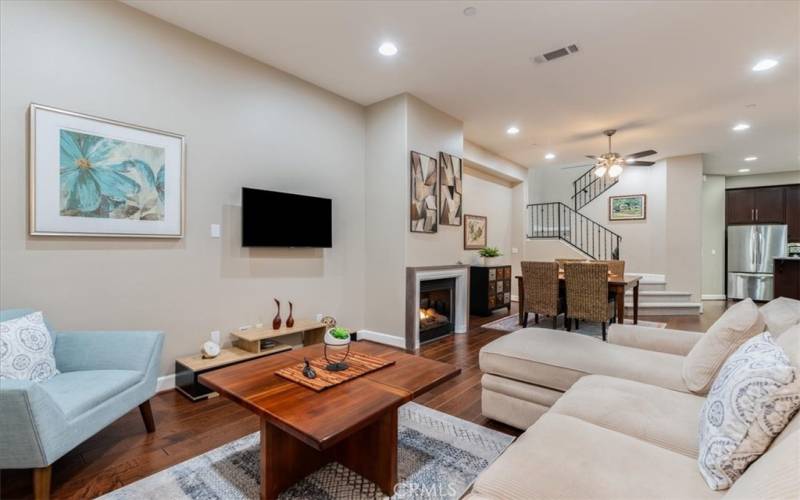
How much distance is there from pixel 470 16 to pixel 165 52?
8.28 feet

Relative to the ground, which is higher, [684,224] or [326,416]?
[684,224]

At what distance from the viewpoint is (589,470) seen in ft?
3.79

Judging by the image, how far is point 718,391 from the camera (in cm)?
127

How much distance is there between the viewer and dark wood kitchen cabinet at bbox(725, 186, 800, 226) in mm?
8070

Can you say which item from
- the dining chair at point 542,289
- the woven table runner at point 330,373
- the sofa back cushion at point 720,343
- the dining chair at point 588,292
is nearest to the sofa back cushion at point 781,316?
the sofa back cushion at point 720,343

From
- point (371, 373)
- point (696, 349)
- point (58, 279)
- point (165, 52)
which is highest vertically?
point (165, 52)

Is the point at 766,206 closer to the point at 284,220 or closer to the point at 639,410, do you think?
the point at 639,410

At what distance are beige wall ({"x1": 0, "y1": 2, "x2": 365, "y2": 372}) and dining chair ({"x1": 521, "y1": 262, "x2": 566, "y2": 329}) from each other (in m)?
2.51

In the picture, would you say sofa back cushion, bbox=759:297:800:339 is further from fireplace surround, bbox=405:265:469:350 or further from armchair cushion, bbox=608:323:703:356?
fireplace surround, bbox=405:265:469:350

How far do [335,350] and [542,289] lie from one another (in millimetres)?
3667

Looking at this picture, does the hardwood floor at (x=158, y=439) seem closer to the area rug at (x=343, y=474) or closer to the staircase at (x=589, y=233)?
the area rug at (x=343, y=474)

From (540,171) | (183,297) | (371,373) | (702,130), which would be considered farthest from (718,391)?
(540,171)

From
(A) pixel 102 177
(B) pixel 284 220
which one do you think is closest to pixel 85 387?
(A) pixel 102 177

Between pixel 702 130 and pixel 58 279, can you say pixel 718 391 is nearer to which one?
pixel 58 279
